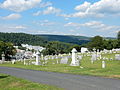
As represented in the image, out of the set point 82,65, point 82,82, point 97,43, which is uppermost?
point 97,43

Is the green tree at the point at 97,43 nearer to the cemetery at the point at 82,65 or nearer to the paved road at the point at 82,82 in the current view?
the cemetery at the point at 82,65

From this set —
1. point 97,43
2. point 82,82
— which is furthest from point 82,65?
point 97,43

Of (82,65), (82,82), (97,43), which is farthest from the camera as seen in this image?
(97,43)

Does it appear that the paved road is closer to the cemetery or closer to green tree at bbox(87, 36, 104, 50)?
the cemetery

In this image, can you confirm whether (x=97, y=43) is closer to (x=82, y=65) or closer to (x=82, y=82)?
(x=82, y=65)

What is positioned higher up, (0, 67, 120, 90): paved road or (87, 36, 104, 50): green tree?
(87, 36, 104, 50): green tree

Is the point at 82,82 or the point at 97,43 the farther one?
the point at 97,43

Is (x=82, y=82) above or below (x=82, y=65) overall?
below

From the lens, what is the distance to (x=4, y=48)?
93875 millimetres

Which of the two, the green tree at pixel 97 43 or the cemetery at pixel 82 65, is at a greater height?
the green tree at pixel 97 43

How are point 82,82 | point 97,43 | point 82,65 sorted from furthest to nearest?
point 97,43 < point 82,65 < point 82,82

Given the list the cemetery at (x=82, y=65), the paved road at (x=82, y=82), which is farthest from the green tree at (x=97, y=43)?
the paved road at (x=82, y=82)

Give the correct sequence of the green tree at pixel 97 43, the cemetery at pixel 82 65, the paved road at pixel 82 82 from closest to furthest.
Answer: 1. the paved road at pixel 82 82
2. the cemetery at pixel 82 65
3. the green tree at pixel 97 43

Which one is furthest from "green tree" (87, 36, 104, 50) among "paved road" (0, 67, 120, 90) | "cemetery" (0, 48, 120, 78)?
"paved road" (0, 67, 120, 90)
